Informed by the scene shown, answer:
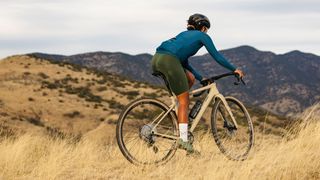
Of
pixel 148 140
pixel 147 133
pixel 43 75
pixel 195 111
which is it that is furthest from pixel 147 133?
pixel 43 75

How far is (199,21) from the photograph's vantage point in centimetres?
796

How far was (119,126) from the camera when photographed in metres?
7.69

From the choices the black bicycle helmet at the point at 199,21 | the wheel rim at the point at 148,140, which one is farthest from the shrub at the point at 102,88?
the black bicycle helmet at the point at 199,21

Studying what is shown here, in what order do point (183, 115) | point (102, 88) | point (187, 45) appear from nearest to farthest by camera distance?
point (187, 45) → point (183, 115) → point (102, 88)

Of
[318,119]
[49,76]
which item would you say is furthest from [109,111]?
[318,119]

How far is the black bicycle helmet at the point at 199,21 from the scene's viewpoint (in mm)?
7973

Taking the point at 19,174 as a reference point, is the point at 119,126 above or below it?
above

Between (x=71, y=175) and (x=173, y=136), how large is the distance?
1.49 meters

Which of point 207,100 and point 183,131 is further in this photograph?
point 207,100

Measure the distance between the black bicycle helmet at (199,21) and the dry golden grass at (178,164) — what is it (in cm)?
186

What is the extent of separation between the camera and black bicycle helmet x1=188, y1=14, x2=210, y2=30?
26.2ft

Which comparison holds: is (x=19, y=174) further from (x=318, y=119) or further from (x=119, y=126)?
(x=318, y=119)

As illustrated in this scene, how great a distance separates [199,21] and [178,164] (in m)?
2.01

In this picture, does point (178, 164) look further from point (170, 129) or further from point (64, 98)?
point (64, 98)
